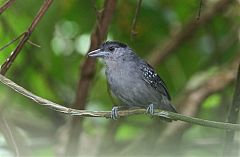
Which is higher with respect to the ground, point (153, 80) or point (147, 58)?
point (147, 58)

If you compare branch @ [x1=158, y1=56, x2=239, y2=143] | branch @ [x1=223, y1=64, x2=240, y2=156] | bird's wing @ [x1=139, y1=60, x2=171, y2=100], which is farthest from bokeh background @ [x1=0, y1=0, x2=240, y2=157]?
branch @ [x1=223, y1=64, x2=240, y2=156]

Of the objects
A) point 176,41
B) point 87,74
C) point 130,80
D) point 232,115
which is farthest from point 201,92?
point 232,115

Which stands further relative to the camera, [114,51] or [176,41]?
[176,41]

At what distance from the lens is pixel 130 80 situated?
4828mm

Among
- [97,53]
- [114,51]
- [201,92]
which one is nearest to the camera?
[97,53]

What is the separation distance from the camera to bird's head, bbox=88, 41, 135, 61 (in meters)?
4.87

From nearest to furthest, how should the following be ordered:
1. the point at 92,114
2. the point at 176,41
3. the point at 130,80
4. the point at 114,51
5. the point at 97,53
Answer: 1. the point at 92,114
2. the point at 97,53
3. the point at 130,80
4. the point at 114,51
5. the point at 176,41

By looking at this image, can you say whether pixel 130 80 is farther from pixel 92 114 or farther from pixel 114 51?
pixel 92 114

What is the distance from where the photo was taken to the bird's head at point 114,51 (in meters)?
4.87

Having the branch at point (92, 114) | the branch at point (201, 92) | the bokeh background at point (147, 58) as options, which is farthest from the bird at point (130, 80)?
the branch at point (92, 114)

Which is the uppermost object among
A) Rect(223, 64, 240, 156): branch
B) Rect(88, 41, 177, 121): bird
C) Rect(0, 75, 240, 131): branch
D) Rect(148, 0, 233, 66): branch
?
Rect(148, 0, 233, 66): branch

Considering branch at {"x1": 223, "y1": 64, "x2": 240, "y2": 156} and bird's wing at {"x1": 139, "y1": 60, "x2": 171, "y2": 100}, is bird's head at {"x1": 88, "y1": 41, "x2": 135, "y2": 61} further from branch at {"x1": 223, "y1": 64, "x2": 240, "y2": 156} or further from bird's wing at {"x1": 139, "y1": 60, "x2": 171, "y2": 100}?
branch at {"x1": 223, "y1": 64, "x2": 240, "y2": 156}

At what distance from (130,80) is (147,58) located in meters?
1.23

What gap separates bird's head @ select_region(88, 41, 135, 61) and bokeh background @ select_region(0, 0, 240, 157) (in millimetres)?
186
